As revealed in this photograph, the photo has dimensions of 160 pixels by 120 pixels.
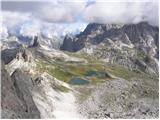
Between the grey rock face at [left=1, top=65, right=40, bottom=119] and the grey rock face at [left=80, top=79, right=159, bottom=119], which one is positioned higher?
the grey rock face at [left=1, top=65, right=40, bottom=119]

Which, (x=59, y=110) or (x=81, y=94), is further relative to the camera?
(x=81, y=94)

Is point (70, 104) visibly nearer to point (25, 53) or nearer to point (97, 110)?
point (97, 110)

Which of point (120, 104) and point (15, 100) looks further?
point (120, 104)

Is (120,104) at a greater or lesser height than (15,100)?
lesser

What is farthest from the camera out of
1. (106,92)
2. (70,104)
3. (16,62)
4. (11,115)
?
(16,62)

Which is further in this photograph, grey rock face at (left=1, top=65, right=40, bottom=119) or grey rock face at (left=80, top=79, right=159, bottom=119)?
grey rock face at (left=80, top=79, right=159, bottom=119)

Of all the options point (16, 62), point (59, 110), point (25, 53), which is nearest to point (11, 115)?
point (59, 110)

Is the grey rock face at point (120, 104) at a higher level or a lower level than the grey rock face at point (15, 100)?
lower

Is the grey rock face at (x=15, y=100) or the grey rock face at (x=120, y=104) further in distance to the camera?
the grey rock face at (x=120, y=104)
